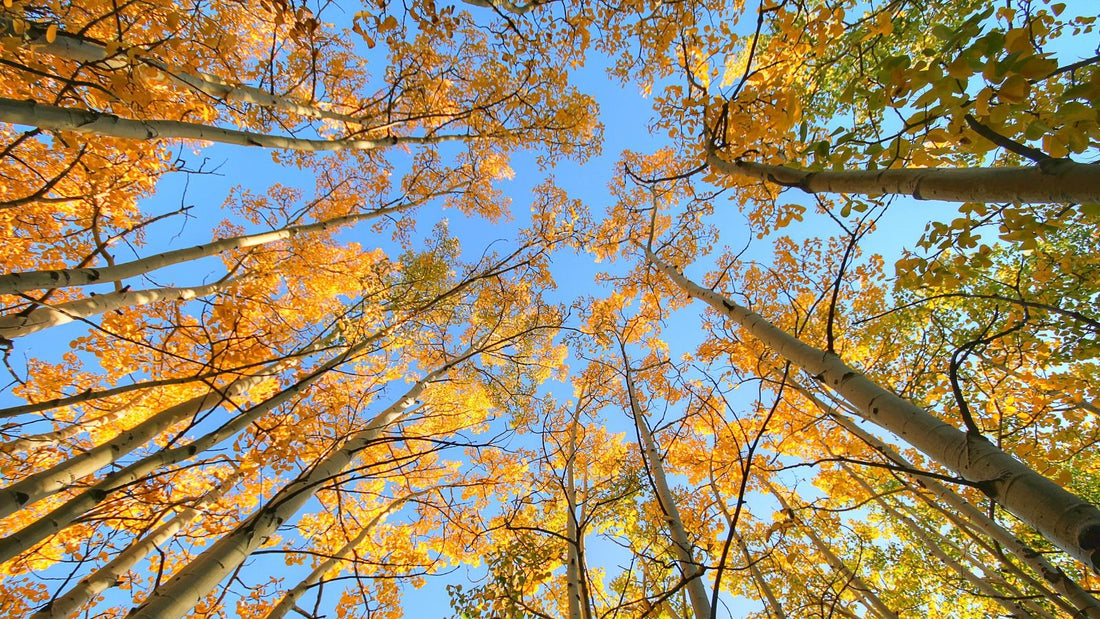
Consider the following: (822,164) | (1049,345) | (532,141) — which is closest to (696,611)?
(822,164)

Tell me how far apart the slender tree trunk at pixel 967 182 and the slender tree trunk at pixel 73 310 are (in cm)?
409

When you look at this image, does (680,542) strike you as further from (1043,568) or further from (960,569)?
(960,569)

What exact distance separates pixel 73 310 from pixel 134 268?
0.88 meters

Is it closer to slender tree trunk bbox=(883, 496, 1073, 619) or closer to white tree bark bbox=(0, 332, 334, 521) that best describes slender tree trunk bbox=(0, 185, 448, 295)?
white tree bark bbox=(0, 332, 334, 521)

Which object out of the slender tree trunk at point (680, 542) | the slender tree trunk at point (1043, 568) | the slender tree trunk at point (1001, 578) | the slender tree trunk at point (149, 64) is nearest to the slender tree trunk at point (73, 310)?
the slender tree trunk at point (149, 64)

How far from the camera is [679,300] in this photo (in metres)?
7.87

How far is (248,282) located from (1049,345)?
1107cm

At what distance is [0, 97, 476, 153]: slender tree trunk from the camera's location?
7.36 feet

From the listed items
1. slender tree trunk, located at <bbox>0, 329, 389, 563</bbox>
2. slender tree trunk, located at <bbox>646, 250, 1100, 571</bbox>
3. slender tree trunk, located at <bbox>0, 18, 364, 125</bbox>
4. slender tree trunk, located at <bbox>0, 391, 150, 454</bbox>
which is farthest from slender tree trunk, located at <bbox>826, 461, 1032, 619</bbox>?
slender tree trunk, located at <bbox>0, 391, 150, 454</bbox>

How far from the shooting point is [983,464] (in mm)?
1577

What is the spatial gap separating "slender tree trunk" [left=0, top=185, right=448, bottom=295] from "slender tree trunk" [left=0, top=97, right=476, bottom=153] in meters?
0.98

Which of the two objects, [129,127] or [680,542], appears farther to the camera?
[680,542]

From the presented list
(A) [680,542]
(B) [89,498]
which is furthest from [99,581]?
(A) [680,542]

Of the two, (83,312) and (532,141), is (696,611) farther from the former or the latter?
(532,141)
